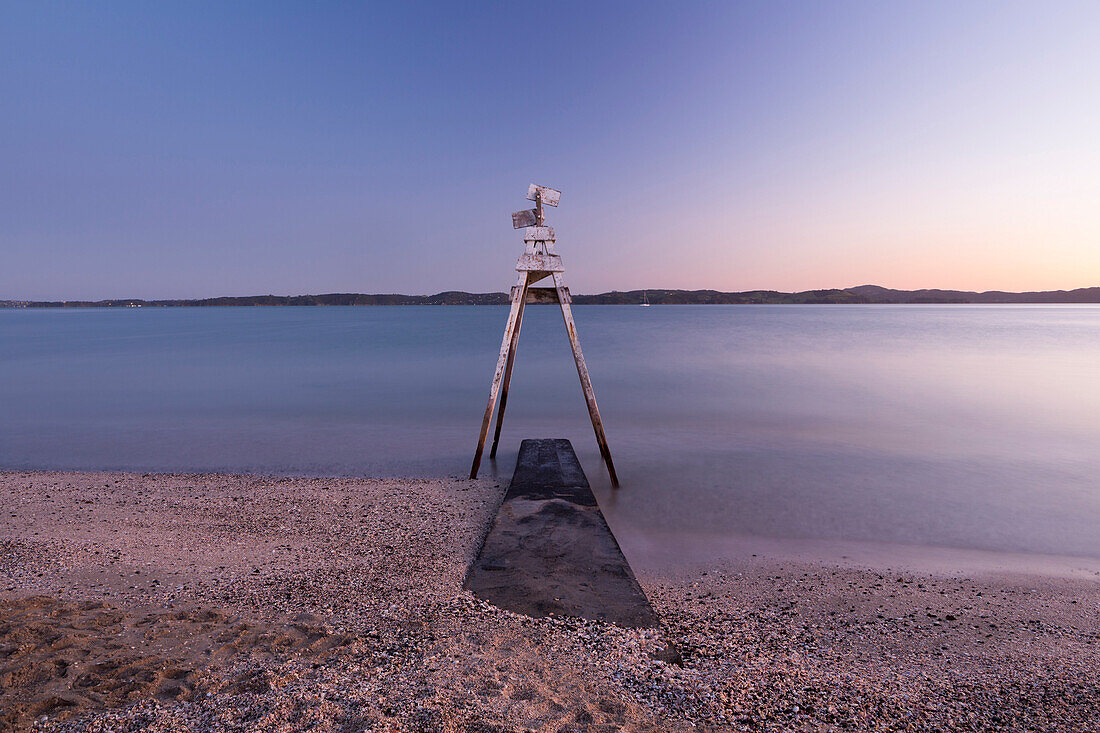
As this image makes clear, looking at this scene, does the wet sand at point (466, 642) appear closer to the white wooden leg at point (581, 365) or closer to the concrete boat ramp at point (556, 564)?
the concrete boat ramp at point (556, 564)

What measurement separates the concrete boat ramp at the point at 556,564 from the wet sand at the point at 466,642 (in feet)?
0.63

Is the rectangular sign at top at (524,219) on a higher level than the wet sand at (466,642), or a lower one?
higher

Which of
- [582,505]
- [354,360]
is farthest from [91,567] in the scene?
[354,360]

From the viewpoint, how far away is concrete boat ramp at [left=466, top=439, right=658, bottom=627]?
12.9 ft

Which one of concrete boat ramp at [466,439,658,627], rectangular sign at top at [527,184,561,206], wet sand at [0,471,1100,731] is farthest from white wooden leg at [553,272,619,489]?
wet sand at [0,471,1100,731]

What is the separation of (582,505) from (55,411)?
16647 mm

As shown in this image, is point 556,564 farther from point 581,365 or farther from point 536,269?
point 536,269

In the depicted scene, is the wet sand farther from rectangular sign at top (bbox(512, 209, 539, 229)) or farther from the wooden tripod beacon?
rectangular sign at top (bbox(512, 209, 539, 229))

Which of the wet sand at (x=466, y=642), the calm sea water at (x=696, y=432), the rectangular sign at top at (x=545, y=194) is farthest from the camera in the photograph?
the rectangular sign at top at (x=545, y=194)

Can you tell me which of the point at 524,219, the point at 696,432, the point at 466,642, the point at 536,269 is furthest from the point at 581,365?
the point at 696,432

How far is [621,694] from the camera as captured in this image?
3064mm

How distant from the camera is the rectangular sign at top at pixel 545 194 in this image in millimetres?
7844

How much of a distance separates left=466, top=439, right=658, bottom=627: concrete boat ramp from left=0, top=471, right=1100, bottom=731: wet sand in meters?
0.19

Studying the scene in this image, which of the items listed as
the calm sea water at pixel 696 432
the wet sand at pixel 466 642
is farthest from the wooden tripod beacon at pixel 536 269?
the wet sand at pixel 466 642
